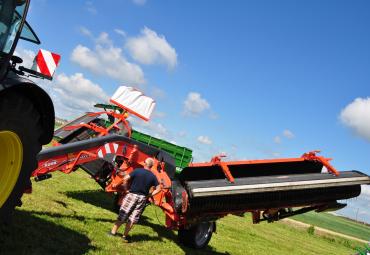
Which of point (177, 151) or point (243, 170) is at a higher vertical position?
point (177, 151)

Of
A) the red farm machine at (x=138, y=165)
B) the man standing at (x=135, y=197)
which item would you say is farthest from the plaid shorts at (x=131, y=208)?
the red farm machine at (x=138, y=165)

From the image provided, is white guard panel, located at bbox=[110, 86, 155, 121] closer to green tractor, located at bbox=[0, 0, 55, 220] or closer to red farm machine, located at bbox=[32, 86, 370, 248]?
red farm machine, located at bbox=[32, 86, 370, 248]

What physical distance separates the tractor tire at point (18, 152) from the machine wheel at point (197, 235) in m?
4.67

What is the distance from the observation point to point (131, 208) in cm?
814

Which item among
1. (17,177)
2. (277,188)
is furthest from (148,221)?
(17,177)

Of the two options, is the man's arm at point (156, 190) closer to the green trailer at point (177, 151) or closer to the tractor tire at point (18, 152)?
the tractor tire at point (18, 152)

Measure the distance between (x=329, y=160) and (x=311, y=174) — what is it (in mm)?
467

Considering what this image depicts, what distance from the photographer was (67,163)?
26.8 feet

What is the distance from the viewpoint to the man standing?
8078 millimetres

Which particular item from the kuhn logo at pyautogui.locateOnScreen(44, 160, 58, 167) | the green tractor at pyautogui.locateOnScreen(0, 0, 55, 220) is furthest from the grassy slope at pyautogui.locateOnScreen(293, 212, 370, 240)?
the green tractor at pyautogui.locateOnScreen(0, 0, 55, 220)

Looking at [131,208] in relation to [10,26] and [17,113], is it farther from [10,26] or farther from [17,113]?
[10,26]

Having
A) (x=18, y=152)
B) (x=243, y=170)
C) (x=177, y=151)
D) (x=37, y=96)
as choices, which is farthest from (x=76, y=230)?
(x=177, y=151)

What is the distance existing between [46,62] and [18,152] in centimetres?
110

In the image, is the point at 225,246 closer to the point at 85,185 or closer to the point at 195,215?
the point at 195,215
